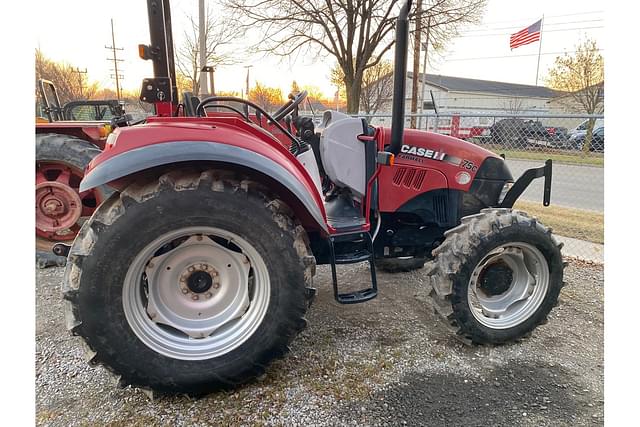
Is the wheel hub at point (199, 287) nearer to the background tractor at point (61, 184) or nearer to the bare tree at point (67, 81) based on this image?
the background tractor at point (61, 184)

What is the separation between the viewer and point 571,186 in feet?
30.2

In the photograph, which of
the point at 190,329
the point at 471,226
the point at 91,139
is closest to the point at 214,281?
the point at 190,329

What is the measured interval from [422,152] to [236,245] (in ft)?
5.05

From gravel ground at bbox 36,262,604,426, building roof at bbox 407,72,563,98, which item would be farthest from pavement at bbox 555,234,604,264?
building roof at bbox 407,72,563,98

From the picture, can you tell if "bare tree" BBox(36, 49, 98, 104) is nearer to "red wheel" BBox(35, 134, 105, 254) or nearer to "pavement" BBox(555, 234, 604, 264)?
"red wheel" BBox(35, 134, 105, 254)

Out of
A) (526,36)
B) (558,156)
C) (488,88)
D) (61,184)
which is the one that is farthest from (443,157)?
(488,88)

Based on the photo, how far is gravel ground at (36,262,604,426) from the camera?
2061mm

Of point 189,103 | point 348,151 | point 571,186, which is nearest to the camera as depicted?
point 189,103

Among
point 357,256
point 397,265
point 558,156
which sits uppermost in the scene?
point 558,156

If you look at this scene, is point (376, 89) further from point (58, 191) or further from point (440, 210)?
point (440, 210)

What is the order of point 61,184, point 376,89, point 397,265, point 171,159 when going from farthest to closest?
point 376,89 → point 61,184 → point 397,265 → point 171,159

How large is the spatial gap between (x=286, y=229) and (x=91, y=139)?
3.47 metres

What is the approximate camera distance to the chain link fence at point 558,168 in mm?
5129

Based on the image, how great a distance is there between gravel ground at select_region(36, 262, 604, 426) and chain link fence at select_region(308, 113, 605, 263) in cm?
223
